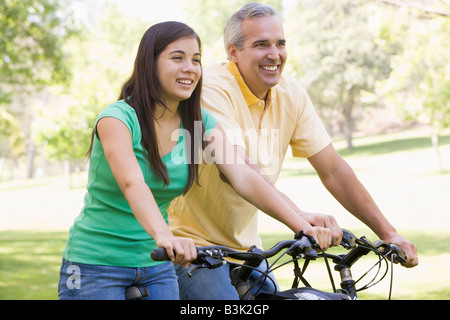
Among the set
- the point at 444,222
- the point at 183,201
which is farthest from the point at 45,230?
the point at 183,201

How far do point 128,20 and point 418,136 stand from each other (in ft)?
108

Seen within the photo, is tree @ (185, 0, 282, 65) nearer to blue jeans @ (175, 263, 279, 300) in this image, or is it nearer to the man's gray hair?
the man's gray hair

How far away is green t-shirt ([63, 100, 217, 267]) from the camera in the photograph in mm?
2799

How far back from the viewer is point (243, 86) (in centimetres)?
363

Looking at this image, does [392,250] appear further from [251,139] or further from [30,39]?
[30,39]

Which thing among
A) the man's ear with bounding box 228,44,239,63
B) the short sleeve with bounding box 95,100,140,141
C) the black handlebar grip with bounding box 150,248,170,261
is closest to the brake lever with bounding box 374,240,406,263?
the black handlebar grip with bounding box 150,248,170,261

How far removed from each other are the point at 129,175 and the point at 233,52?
136 centimetres

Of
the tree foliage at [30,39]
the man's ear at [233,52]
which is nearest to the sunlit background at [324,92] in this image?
the tree foliage at [30,39]

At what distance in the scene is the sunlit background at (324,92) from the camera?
14.0 metres

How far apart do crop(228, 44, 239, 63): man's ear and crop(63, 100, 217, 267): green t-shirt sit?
3.40 ft

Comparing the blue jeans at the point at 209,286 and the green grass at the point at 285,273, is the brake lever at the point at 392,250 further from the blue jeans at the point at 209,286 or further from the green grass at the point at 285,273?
the green grass at the point at 285,273

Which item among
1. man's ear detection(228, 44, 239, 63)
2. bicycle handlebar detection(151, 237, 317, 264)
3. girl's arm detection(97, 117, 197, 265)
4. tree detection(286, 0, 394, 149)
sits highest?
tree detection(286, 0, 394, 149)

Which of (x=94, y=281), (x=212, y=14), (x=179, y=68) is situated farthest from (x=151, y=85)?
(x=212, y=14)

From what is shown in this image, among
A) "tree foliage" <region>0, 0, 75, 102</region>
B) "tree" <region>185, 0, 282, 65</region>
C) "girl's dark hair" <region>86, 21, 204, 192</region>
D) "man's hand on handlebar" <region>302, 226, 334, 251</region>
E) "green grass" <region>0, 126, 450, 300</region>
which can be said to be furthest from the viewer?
"tree" <region>185, 0, 282, 65</region>
